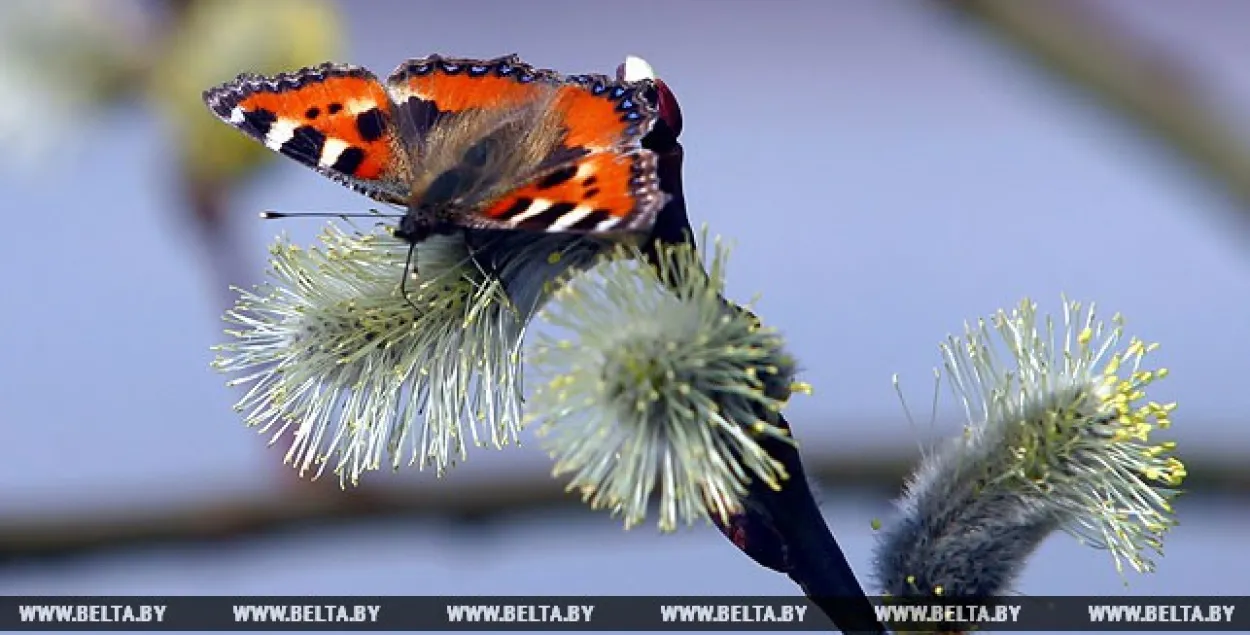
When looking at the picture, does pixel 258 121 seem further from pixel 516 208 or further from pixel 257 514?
pixel 257 514

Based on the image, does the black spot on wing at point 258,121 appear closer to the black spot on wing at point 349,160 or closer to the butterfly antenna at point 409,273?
the black spot on wing at point 349,160

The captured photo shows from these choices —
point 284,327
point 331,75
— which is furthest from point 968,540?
point 331,75

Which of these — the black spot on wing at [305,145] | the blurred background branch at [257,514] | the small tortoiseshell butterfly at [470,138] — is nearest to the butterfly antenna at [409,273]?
the small tortoiseshell butterfly at [470,138]

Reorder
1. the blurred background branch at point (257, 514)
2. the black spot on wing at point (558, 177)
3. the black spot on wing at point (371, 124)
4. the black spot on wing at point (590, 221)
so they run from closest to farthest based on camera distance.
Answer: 1. the black spot on wing at point (590, 221)
2. the black spot on wing at point (558, 177)
3. the black spot on wing at point (371, 124)
4. the blurred background branch at point (257, 514)

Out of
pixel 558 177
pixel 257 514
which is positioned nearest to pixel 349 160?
pixel 558 177

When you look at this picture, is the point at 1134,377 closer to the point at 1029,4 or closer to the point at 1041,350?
the point at 1041,350

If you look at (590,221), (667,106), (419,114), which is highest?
(419,114)
